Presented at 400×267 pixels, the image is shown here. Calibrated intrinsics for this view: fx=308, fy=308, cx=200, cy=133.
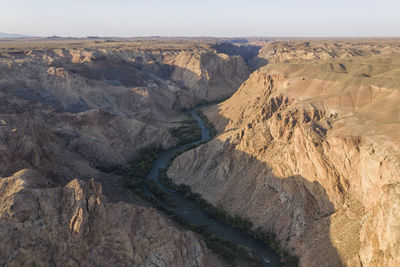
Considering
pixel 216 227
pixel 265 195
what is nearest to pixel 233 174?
pixel 265 195

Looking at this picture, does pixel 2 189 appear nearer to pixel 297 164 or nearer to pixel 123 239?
pixel 123 239

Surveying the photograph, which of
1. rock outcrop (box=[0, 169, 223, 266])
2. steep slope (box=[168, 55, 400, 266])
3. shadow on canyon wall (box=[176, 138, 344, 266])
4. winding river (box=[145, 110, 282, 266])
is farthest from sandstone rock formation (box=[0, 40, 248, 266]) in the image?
steep slope (box=[168, 55, 400, 266])

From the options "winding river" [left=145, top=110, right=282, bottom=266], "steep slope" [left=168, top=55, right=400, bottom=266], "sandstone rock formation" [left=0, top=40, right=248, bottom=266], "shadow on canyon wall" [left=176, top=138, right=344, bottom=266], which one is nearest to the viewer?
"sandstone rock formation" [left=0, top=40, right=248, bottom=266]

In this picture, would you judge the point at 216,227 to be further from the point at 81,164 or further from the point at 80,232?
the point at 81,164

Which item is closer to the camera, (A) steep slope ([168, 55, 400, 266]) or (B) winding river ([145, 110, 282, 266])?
(A) steep slope ([168, 55, 400, 266])

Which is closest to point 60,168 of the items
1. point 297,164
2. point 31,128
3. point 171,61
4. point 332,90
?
point 31,128

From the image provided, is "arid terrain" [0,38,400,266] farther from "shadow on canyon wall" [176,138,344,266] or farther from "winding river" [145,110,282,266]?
"winding river" [145,110,282,266]

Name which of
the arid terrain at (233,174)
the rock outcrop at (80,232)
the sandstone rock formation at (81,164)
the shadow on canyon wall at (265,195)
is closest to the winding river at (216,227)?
the shadow on canyon wall at (265,195)
